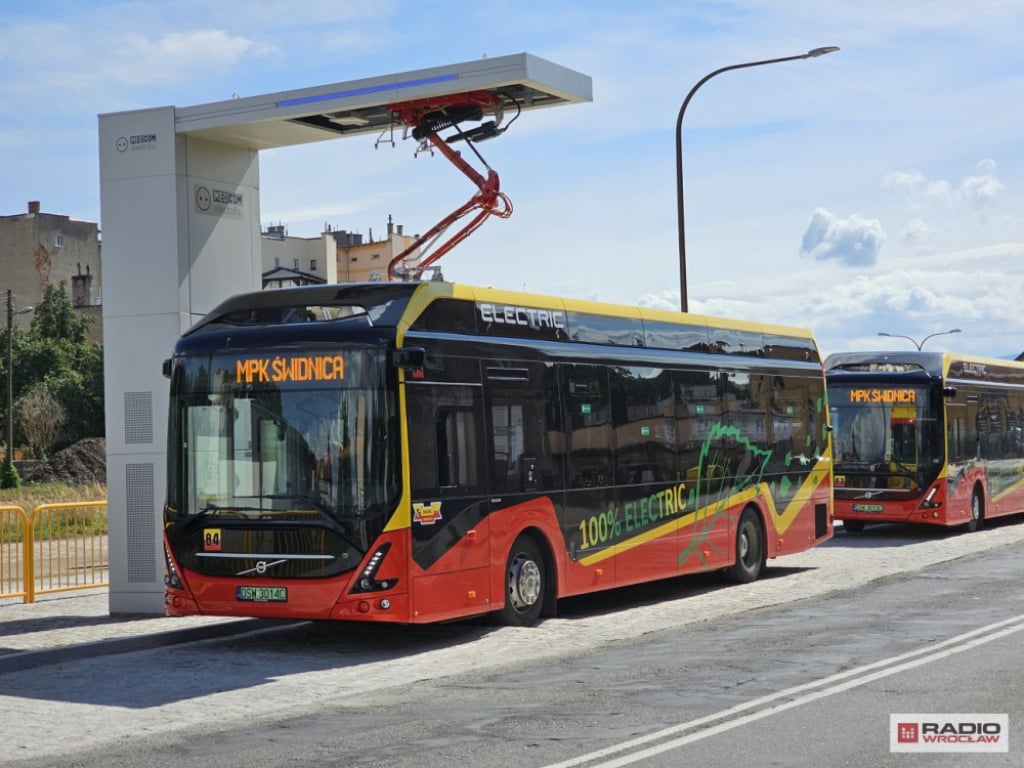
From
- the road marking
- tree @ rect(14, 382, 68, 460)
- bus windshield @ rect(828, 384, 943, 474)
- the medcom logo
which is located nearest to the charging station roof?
the road marking

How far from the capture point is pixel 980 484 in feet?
92.2

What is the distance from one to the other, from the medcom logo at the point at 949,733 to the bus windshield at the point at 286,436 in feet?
17.0

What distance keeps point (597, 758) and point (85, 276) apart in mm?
84001

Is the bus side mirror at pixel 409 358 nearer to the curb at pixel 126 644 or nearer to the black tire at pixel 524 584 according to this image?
the black tire at pixel 524 584

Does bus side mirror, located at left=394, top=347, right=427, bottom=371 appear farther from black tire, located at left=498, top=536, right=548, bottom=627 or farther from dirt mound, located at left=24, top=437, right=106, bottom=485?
dirt mound, located at left=24, top=437, right=106, bottom=485

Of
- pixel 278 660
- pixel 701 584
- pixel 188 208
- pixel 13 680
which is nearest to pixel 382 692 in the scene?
pixel 278 660

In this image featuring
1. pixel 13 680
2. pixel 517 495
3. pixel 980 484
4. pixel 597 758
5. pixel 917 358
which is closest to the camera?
pixel 597 758

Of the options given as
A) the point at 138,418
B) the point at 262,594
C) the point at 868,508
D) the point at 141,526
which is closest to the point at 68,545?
the point at 141,526

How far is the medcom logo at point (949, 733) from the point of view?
26.2 ft

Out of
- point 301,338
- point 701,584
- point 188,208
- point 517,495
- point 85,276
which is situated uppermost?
point 85,276

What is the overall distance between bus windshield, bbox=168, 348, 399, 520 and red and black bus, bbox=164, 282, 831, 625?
15 mm

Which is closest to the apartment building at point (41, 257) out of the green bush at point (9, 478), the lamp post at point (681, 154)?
the green bush at point (9, 478)

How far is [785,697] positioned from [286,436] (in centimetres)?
501

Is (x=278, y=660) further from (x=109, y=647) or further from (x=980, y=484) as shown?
(x=980, y=484)
